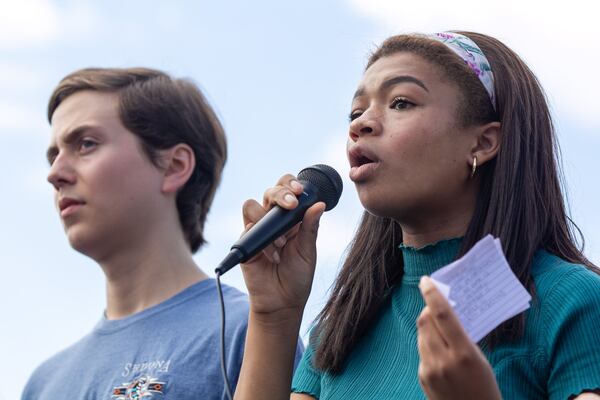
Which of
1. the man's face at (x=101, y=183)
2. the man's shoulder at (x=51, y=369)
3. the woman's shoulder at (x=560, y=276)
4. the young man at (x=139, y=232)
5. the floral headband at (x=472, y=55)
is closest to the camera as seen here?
the woman's shoulder at (x=560, y=276)

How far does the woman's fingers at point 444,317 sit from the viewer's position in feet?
5.95

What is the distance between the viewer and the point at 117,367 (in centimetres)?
371

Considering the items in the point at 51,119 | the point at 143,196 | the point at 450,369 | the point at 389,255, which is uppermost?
the point at 51,119

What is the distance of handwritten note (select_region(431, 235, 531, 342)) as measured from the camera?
1.90m

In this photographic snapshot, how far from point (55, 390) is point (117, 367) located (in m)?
0.34

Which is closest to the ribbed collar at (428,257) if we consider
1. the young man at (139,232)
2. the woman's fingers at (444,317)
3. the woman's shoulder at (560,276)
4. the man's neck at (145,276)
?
the woman's shoulder at (560,276)


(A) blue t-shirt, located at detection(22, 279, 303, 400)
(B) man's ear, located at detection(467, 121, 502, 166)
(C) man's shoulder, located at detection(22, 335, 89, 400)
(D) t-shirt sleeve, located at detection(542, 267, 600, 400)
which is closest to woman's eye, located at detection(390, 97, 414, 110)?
(B) man's ear, located at detection(467, 121, 502, 166)

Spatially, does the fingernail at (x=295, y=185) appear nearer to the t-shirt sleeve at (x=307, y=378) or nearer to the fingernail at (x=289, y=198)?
the fingernail at (x=289, y=198)

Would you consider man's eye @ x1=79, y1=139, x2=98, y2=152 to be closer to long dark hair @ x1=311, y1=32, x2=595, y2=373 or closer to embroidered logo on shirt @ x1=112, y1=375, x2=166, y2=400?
embroidered logo on shirt @ x1=112, y1=375, x2=166, y2=400

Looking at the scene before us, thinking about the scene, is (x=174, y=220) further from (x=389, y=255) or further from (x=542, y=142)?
(x=542, y=142)

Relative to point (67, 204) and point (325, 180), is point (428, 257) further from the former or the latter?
point (67, 204)

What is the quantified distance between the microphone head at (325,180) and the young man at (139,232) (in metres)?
0.89

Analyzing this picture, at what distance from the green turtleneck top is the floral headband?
1.50ft

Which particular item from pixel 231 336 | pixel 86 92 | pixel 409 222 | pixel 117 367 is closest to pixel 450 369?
pixel 409 222
